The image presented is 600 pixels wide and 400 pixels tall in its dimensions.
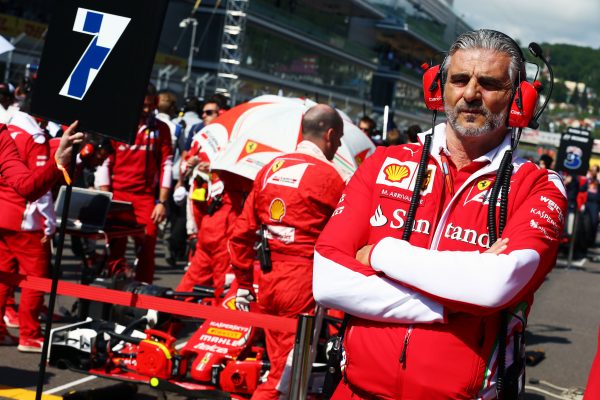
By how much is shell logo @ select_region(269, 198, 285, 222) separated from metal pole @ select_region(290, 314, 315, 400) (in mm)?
1776

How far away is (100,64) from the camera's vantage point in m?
5.10

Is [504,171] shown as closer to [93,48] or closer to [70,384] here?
[93,48]

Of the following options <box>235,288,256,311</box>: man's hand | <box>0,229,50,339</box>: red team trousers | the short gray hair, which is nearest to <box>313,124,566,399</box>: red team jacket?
the short gray hair

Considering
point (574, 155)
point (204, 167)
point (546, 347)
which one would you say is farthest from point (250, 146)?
point (574, 155)

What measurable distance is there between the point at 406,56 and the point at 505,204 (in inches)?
3500

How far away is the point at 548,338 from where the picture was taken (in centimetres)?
1136

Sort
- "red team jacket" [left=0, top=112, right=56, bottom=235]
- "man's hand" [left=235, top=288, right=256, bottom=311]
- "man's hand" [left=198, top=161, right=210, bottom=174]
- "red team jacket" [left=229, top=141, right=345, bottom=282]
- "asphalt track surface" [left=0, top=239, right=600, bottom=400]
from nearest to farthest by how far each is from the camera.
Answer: "red team jacket" [left=229, top=141, right=345, bottom=282]
"man's hand" [left=235, top=288, right=256, bottom=311]
"asphalt track surface" [left=0, top=239, right=600, bottom=400]
"red team jacket" [left=0, top=112, right=56, bottom=235]
"man's hand" [left=198, top=161, right=210, bottom=174]

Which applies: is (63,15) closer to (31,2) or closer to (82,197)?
(82,197)

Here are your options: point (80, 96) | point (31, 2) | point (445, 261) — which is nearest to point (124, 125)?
point (80, 96)

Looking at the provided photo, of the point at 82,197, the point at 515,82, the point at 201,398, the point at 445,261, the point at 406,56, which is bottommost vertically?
the point at 201,398

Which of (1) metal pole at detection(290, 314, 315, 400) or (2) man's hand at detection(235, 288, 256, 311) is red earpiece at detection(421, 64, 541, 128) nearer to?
(1) metal pole at detection(290, 314, 315, 400)

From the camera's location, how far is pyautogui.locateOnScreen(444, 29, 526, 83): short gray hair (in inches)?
130

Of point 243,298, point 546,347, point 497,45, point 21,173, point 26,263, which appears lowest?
point 546,347

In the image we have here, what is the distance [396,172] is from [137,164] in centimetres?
670
